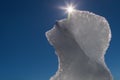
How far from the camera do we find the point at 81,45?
13.5 metres

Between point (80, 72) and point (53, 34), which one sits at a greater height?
point (53, 34)

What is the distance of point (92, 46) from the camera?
542 inches

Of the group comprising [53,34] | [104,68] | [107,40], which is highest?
[53,34]

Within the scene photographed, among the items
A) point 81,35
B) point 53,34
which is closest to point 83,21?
point 81,35

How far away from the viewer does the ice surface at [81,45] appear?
520 inches

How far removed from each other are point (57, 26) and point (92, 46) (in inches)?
71.6

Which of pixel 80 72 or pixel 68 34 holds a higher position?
pixel 68 34

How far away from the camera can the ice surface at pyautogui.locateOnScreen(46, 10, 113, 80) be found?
43.3ft

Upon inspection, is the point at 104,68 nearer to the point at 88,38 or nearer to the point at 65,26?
the point at 88,38

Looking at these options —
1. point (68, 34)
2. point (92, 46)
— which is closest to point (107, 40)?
point (92, 46)

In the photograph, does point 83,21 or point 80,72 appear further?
point 80,72

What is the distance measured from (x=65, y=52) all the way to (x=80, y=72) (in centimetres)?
114

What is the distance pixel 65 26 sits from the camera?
13438 mm

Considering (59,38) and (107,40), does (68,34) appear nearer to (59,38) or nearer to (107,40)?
(59,38)
